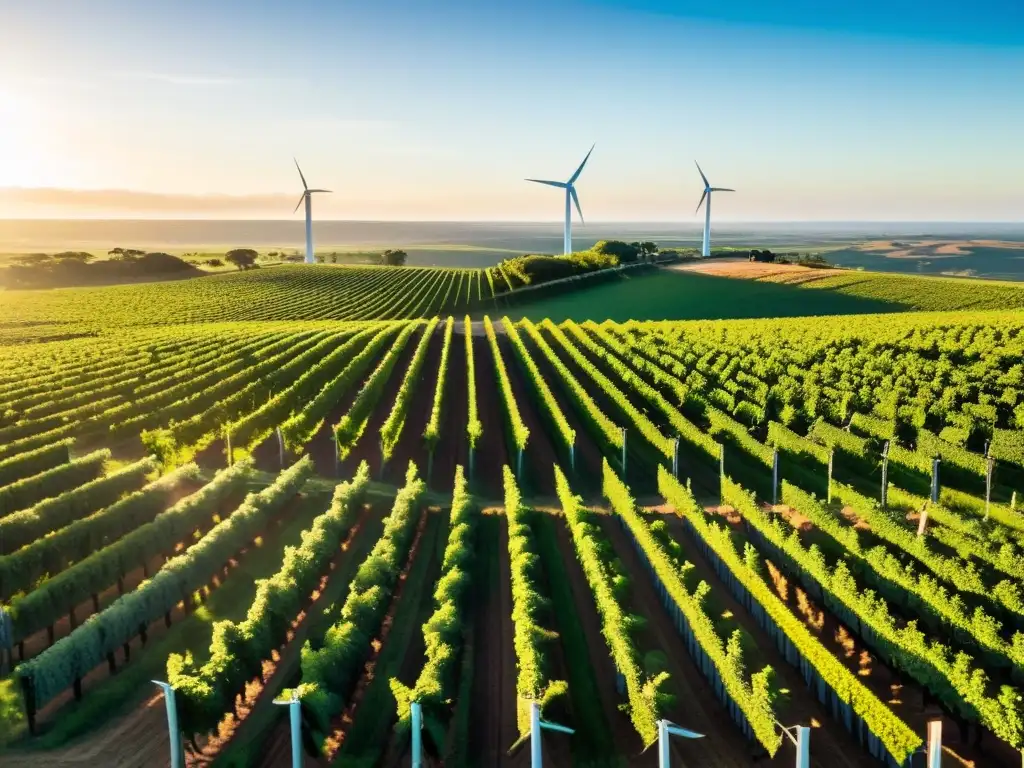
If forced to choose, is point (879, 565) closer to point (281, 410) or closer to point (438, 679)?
point (438, 679)

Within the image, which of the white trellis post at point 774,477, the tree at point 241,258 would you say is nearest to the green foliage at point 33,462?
the white trellis post at point 774,477

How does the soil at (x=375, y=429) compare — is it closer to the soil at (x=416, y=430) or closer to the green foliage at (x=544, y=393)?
the soil at (x=416, y=430)

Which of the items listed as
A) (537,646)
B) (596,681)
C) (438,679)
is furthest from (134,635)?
(596,681)

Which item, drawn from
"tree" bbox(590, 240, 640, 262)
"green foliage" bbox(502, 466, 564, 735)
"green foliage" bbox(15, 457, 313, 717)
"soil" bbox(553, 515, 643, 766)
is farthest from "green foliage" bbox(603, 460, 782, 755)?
"tree" bbox(590, 240, 640, 262)

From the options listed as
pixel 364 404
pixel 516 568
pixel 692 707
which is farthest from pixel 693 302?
pixel 692 707

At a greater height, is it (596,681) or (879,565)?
(879,565)

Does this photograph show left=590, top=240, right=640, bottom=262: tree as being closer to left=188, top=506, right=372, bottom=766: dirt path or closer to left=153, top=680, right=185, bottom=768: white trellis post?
left=188, top=506, right=372, bottom=766: dirt path
